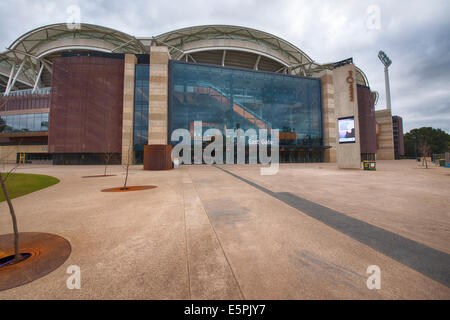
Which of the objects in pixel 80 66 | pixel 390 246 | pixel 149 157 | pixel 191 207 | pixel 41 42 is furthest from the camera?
pixel 41 42

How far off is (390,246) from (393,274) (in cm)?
97

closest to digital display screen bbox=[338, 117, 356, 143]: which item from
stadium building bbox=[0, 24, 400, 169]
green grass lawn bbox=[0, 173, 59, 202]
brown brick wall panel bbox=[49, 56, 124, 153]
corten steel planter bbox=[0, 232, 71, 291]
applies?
stadium building bbox=[0, 24, 400, 169]

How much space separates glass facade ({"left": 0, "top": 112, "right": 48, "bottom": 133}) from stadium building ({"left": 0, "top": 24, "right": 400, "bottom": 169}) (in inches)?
8.4

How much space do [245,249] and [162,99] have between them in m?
31.5

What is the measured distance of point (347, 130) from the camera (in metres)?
21.1

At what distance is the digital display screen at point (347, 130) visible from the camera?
20.7 m

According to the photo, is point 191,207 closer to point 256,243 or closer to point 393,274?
point 256,243

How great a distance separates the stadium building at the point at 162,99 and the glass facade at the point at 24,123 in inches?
8.4

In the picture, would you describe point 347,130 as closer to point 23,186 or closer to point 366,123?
point 23,186

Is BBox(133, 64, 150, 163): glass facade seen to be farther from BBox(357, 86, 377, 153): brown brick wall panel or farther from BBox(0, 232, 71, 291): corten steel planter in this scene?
BBox(357, 86, 377, 153): brown brick wall panel

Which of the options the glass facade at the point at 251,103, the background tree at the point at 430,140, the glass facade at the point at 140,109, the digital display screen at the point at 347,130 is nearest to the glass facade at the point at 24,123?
the glass facade at the point at 140,109

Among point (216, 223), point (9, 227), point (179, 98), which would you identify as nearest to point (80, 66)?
point (179, 98)

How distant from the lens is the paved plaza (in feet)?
6.64

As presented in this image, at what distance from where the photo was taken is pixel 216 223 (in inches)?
163
